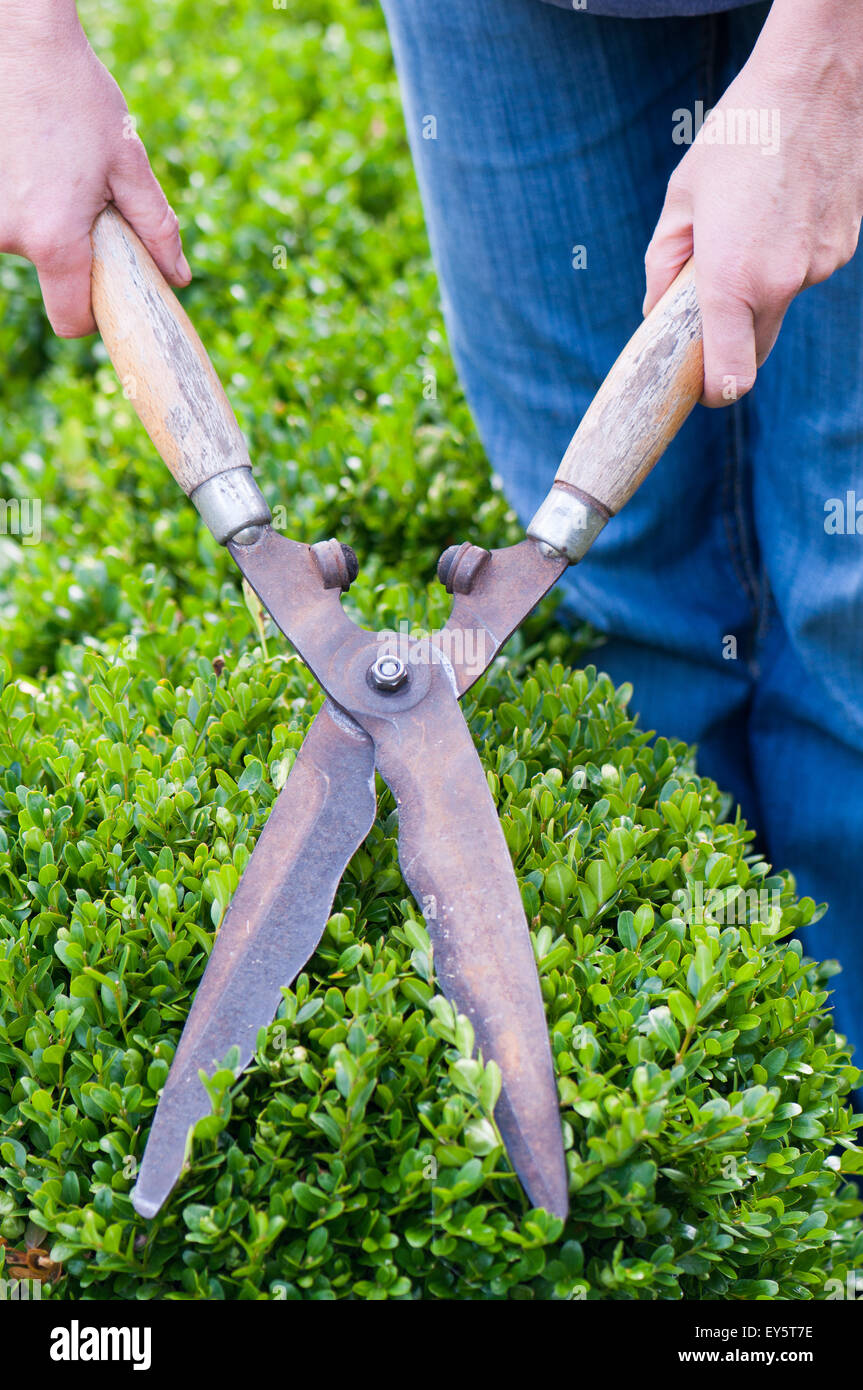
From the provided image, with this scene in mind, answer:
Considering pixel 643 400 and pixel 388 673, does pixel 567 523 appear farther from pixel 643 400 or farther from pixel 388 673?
pixel 388 673

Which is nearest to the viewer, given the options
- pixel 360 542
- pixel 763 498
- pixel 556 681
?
pixel 556 681

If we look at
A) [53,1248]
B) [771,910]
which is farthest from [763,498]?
[53,1248]

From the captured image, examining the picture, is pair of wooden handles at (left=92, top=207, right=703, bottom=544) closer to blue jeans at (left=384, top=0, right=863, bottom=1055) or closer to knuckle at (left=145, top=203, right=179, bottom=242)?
knuckle at (left=145, top=203, right=179, bottom=242)

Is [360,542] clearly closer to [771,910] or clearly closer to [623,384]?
[623,384]

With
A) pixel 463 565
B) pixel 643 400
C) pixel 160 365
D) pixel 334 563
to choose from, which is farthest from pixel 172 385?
pixel 643 400

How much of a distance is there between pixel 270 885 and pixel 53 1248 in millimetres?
431

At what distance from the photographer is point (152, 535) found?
8.03 feet

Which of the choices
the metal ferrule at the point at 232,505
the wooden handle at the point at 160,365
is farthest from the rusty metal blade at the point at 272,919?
the wooden handle at the point at 160,365

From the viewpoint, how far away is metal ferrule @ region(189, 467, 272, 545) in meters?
1.47

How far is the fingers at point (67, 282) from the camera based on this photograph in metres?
1.48

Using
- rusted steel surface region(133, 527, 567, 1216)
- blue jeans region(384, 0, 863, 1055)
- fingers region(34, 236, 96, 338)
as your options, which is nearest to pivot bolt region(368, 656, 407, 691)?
rusted steel surface region(133, 527, 567, 1216)

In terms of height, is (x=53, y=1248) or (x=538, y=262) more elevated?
(x=538, y=262)

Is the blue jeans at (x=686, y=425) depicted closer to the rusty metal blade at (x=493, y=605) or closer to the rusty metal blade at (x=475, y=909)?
the rusty metal blade at (x=493, y=605)

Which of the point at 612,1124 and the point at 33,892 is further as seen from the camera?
the point at 33,892
